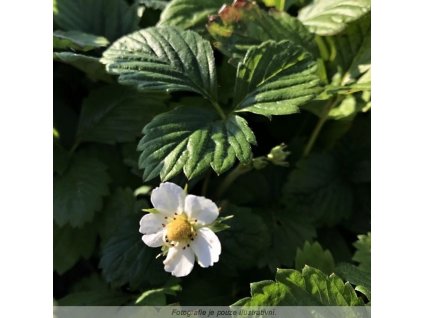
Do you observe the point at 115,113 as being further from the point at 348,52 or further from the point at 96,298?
the point at 348,52

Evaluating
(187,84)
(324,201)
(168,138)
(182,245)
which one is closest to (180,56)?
(187,84)

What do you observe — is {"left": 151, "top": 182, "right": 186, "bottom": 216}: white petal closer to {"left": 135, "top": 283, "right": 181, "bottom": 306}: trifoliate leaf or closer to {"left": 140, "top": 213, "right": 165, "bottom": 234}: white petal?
{"left": 140, "top": 213, "right": 165, "bottom": 234}: white petal

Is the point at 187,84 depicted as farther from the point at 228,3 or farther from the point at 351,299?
the point at 351,299

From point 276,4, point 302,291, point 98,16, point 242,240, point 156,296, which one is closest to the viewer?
point 302,291

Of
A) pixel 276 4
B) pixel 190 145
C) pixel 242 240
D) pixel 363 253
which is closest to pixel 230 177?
pixel 242 240

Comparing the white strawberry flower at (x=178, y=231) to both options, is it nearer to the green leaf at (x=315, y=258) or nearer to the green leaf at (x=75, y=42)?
the green leaf at (x=315, y=258)

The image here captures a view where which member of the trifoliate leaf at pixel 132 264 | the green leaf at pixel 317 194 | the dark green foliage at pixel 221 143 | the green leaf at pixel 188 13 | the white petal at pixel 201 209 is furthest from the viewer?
the green leaf at pixel 317 194

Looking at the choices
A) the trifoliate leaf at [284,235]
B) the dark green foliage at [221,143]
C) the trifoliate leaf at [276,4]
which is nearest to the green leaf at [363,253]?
the dark green foliage at [221,143]
